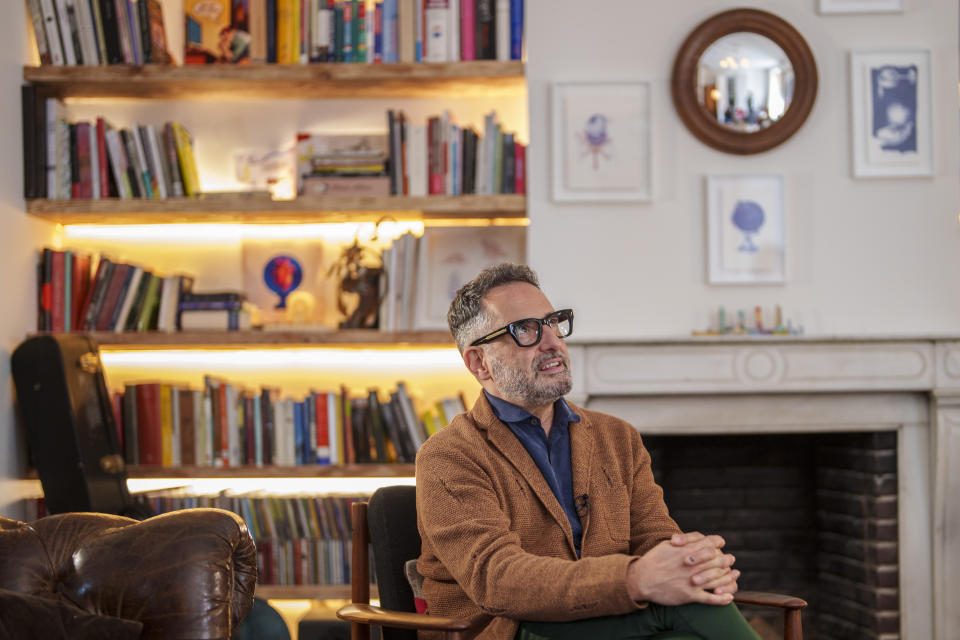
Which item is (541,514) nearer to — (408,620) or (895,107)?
(408,620)

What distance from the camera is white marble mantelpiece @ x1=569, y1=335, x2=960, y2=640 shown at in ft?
9.99

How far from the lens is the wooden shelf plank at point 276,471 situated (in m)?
3.20

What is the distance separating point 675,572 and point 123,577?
973 millimetres

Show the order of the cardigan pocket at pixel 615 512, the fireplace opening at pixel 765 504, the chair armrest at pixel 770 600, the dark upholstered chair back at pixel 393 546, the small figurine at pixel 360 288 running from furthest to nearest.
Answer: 1. the fireplace opening at pixel 765 504
2. the small figurine at pixel 360 288
3. the dark upholstered chair back at pixel 393 546
4. the cardigan pocket at pixel 615 512
5. the chair armrest at pixel 770 600

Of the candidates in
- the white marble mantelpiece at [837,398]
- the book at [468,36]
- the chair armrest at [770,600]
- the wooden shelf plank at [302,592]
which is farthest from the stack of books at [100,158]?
the chair armrest at [770,600]

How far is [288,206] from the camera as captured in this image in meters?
3.21

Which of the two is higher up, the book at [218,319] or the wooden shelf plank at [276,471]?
the book at [218,319]

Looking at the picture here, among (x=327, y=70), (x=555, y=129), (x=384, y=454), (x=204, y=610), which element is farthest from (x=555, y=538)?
(x=327, y=70)

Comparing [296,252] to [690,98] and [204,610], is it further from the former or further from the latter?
[204,610]

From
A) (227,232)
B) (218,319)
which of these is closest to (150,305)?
(218,319)

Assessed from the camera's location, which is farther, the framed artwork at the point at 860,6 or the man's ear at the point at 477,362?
the framed artwork at the point at 860,6

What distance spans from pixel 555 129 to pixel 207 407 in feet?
5.01

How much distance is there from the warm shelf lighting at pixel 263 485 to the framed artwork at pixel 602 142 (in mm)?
1210

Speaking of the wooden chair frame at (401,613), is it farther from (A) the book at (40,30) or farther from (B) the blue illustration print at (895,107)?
(A) the book at (40,30)
